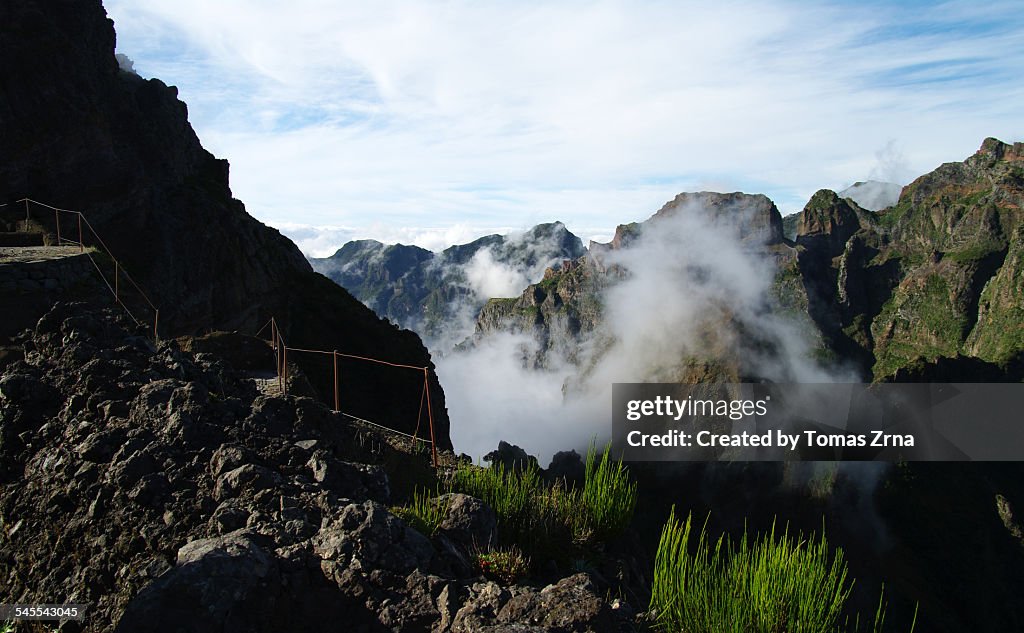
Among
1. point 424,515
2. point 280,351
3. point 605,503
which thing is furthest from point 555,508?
point 280,351

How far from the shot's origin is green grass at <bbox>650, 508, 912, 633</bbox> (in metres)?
5.24

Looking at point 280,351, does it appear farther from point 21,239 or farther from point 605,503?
point 605,503

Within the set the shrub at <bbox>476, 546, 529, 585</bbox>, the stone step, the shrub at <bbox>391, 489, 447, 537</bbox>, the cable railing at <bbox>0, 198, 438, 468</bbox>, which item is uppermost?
the stone step

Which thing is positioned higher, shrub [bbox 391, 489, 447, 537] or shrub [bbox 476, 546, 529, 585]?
shrub [bbox 391, 489, 447, 537]

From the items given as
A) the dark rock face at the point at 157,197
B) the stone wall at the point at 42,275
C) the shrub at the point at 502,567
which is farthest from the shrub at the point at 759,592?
the dark rock face at the point at 157,197

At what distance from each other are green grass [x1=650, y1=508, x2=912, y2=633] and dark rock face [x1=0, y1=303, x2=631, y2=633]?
1.82 feet

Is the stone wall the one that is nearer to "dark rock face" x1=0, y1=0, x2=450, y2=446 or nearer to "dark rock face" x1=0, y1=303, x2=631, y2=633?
"dark rock face" x1=0, y1=303, x2=631, y2=633

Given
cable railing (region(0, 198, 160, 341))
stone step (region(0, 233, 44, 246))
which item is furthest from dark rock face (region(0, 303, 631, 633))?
stone step (region(0, 233, 44, 246))

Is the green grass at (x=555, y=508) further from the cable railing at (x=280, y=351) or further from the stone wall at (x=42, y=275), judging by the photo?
the stone wall at (x=42, y=275)

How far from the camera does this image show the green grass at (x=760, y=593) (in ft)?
17.2

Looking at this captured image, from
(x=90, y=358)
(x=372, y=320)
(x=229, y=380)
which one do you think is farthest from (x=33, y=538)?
(x=372, y=320)

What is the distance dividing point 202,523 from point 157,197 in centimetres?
5818

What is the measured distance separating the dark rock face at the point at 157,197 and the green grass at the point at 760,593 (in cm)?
3259

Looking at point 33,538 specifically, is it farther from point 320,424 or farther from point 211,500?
point 320,424
